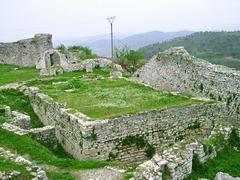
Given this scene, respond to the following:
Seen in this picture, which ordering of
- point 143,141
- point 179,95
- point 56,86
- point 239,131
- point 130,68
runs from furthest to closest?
point 130,68, point 56,86, point 179,95, point 143,141, point 239,131

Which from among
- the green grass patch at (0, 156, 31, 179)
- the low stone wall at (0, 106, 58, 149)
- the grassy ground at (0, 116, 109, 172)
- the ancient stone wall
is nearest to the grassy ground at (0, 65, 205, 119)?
the low stone wall at (0, 106, 58, 149)

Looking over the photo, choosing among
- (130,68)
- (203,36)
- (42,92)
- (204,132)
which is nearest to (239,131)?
(204,132)

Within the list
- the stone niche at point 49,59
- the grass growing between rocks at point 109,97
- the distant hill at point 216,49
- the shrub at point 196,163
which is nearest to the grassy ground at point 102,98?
the grass growing between rocks at point 109,97

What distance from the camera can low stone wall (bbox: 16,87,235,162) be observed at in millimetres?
15188

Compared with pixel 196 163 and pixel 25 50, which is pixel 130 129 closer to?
pixel 196 163

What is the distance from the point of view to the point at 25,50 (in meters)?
40.6

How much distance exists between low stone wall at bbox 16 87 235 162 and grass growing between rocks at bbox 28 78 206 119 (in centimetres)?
43

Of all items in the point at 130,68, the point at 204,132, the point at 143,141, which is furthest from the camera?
the point at 130,68

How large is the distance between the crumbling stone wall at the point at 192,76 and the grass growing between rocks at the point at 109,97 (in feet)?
5.88

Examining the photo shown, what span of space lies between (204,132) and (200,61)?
4.72 metres

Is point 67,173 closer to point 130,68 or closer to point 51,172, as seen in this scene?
point 51,172

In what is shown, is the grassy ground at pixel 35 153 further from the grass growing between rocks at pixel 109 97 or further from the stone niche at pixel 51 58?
the stone niche at pixel 51 58

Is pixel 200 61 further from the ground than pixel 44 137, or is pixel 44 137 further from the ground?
pixel 200 61

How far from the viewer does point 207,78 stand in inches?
793
